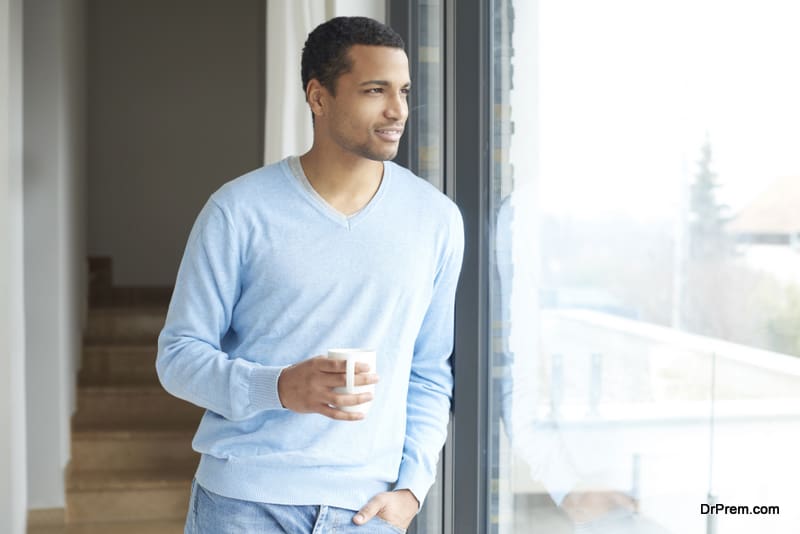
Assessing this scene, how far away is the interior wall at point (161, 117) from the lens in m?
6.45

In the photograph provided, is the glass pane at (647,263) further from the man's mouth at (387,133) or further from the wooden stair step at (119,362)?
the wooden stair step at (119,362)

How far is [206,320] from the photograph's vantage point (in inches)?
57.9

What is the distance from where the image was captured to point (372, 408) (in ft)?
5.08

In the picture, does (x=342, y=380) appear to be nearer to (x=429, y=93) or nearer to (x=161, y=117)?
(x=429, y=93)

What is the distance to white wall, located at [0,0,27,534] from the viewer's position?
3457 millimetres

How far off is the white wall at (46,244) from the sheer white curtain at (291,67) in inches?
92.7

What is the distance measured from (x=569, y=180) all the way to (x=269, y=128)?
1.16m

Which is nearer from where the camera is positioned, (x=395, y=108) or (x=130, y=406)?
(x=395, y=108)

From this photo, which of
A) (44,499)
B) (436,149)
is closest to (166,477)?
(44,499)

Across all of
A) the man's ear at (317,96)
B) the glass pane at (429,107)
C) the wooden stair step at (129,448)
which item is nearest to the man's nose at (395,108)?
the man's ear at (317,96)

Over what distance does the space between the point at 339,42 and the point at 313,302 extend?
0.40 meters

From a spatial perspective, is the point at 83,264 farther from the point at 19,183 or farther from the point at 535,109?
the point at 535,109

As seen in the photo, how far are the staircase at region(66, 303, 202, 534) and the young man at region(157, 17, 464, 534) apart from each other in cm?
329

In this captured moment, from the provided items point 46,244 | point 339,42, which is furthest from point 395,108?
point 46,244
